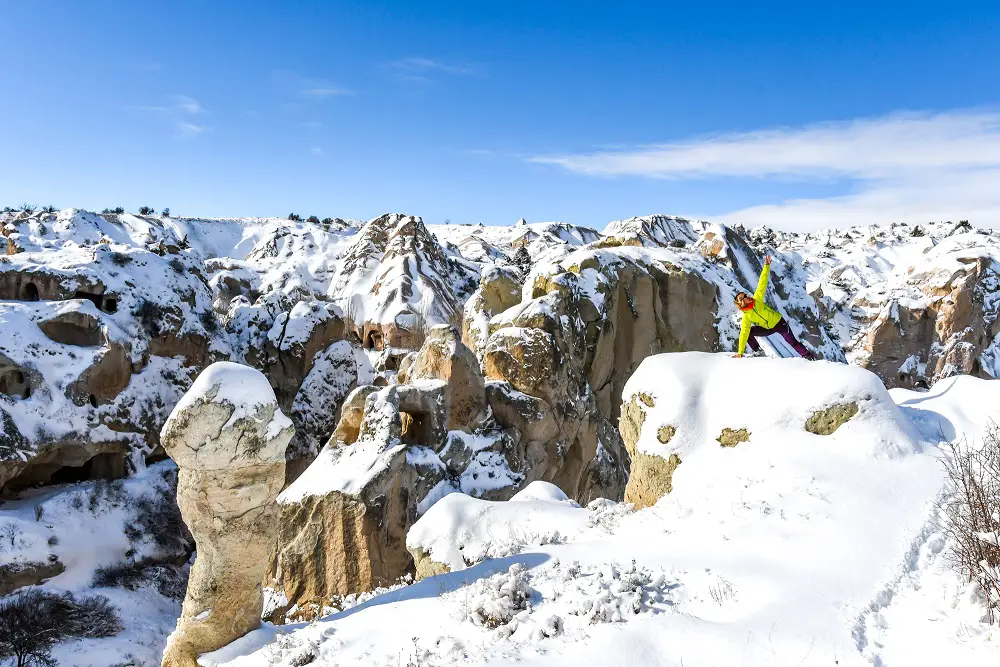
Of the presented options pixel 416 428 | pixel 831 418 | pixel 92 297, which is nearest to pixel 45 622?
pixel 416 428

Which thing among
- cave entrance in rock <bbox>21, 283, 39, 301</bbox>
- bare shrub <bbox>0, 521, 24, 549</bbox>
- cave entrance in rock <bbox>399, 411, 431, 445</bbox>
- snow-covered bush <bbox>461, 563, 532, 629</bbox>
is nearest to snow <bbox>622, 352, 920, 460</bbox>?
snow-covered bush <bbox>461, 563, 532, 629</bbox>

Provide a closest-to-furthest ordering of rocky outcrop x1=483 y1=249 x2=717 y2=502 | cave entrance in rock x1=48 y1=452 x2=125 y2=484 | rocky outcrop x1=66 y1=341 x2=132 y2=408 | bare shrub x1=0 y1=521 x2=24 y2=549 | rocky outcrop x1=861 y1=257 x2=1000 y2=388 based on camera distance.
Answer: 1. bare shrub x1=0 y1=521 x2=24 y2=549
2. rocky outcrop x1=483 y1=249 x2=717 y2=502
3. rocky outcrop x1=66 y1=341 x2=132 y2=408
4. cave entrance in rock x1=48 y1=452 x2=125 y2=484
5. rocky outcrop x1=861 y1=257 x2=1000 y2=388

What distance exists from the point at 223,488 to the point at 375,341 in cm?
3171

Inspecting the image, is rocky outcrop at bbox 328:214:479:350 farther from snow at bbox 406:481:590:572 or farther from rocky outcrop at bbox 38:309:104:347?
snow at bbox 406:481:590:572

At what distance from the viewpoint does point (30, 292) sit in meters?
22.6

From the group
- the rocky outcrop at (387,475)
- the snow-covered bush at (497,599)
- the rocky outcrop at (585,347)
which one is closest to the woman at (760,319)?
the snow-covered bush at (497,599)

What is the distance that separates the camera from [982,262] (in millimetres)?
36969

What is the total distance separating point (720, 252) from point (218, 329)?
27.1 metres

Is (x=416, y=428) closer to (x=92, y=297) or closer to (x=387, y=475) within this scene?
(x=387, y=475)

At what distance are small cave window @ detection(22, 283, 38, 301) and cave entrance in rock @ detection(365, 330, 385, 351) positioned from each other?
17852 mm

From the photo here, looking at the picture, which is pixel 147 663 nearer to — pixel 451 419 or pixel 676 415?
pixel 451 419

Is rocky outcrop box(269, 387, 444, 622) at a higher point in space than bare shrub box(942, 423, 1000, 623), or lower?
lower

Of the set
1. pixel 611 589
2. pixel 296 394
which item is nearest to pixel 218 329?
pixel 296 394

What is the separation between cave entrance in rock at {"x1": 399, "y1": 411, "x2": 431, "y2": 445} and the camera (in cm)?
1477
